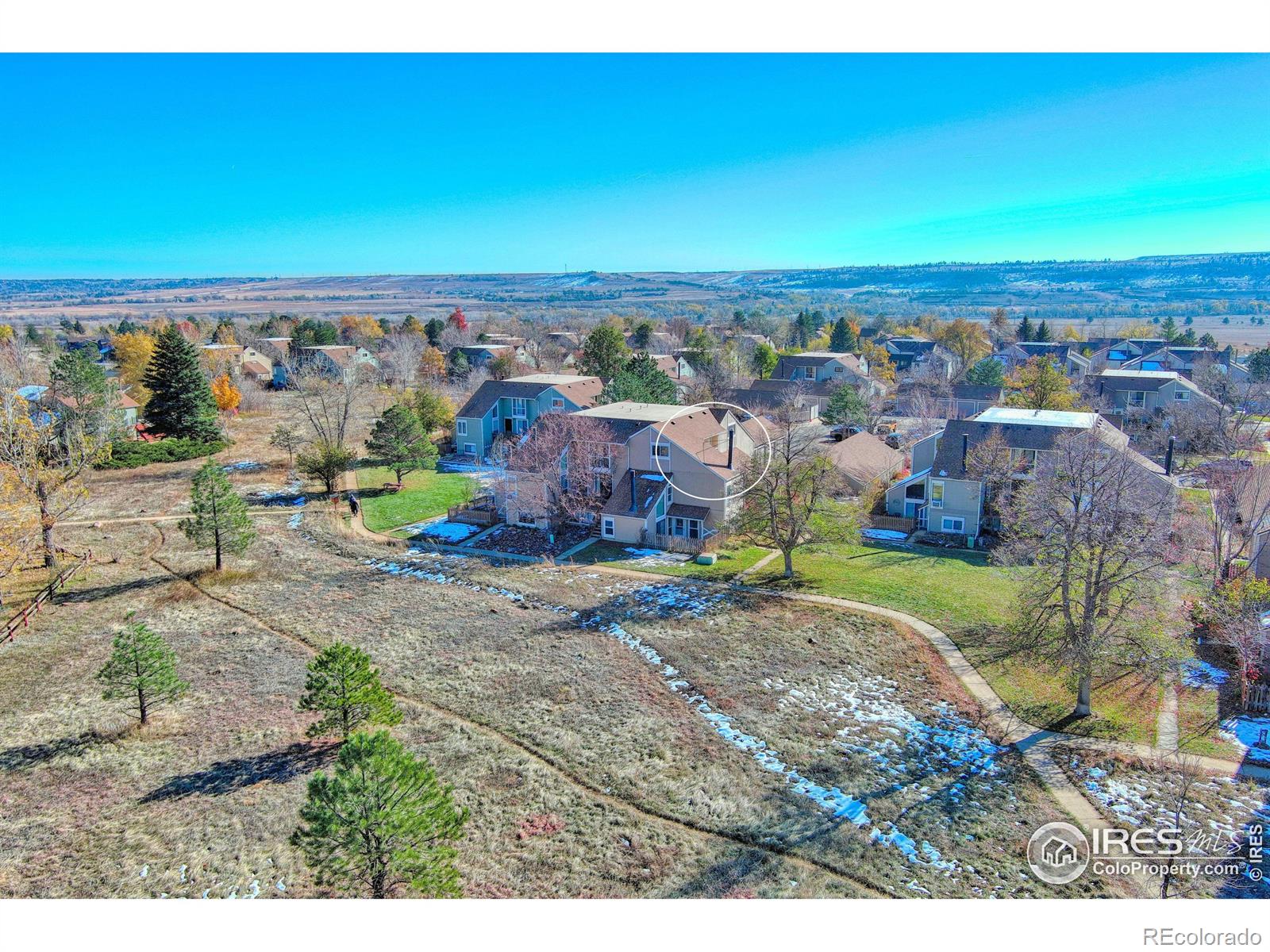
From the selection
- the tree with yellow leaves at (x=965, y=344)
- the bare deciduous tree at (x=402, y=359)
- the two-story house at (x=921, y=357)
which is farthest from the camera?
the tree with yellow leaves at (x=965, y=344)

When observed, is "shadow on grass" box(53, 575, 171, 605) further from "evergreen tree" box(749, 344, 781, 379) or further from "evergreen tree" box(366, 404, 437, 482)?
"evergreen tree" box(749, 344, 781, 379)

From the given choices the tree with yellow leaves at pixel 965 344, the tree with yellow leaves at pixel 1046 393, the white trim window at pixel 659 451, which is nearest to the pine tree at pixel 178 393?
the white trim window at pixel 659 451

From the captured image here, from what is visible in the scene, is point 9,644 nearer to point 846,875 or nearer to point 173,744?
point 173,744

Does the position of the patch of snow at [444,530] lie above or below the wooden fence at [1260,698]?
above

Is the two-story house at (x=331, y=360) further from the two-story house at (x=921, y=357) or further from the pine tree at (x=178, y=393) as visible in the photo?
the two-story house at (x=921, y=357)

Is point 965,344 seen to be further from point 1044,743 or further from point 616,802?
point 616,802

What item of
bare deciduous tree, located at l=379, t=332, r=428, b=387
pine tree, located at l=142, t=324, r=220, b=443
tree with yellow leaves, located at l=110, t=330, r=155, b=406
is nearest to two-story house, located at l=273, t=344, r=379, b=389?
bare deciduous tree, located at l=379, t=332, r=428, b=387

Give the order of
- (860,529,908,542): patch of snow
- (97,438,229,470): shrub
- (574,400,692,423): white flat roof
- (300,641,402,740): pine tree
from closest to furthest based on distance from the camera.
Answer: (300,641,402,740): pine tree < (860,529,908,542): patch of snow < (574,400,692,423): white flat roof < (97,438,229,470): shrub
